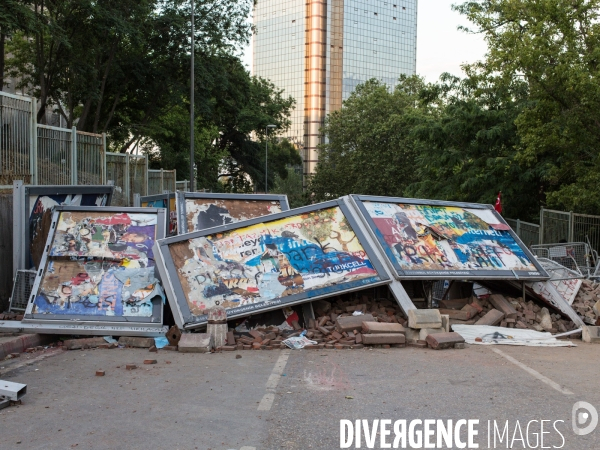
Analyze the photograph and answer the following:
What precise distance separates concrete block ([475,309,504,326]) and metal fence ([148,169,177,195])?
1534 cm

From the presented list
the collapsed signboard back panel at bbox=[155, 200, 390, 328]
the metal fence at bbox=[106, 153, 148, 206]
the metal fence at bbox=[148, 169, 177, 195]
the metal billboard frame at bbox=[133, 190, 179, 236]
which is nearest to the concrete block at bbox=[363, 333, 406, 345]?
the collapsed signboard back panel at bbox=[155, 200, 390, 328]

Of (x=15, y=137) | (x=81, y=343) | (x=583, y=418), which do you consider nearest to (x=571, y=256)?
(x=583, y=418)

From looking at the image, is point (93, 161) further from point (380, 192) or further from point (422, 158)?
point (380, 192)

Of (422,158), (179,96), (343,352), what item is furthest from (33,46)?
(343,352)

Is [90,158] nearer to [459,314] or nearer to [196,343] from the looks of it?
[196,343]

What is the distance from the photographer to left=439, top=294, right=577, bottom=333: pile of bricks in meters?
10.8

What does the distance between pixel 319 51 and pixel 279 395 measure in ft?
391

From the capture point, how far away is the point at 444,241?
11867 millimetres

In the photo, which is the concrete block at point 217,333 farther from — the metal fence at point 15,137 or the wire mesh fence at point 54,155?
the wire mesh fence at point 54,155

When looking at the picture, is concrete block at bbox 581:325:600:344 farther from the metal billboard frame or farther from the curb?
the metal billboard frame

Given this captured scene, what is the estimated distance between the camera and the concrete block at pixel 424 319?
9609mm

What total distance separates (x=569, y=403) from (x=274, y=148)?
219 feet

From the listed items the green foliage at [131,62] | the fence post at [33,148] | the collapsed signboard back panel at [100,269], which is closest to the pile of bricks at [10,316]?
the collapsed signboard back panel at [100,269]

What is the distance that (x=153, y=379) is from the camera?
24.1 ft
